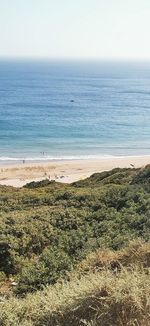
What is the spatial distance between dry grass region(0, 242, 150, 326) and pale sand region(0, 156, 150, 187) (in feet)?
105

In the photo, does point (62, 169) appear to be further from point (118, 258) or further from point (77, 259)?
point (118, 258)

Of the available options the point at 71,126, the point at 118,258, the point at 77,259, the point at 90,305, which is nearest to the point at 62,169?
the point at 71,126

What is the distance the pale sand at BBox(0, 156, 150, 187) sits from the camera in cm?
4050

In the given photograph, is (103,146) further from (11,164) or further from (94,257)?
(94,257)

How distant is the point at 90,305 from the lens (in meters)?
5.39

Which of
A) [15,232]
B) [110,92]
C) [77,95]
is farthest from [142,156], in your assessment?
[110,92]

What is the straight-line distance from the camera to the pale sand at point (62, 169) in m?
40.5

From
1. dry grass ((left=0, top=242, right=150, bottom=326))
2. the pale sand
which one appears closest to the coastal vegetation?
dry grass ((left=0, top=242, right=150, bottom=326))

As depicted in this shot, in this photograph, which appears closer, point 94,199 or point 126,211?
point 126,211

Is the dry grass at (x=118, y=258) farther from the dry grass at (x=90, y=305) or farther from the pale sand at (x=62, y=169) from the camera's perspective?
the pale sand at (x=62, y=169)

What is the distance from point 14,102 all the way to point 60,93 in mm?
21295

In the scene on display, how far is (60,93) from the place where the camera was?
108000 millimetres

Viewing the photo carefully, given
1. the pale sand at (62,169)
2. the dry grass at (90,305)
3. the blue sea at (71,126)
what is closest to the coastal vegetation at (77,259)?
the dry grass at (90,305)

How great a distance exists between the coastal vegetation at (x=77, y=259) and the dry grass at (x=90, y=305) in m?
0.01
